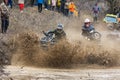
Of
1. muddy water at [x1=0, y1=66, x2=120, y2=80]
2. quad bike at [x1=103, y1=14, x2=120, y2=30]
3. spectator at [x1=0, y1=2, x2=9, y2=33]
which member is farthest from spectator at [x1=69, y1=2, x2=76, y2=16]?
muddy water at [x1=0, y1=66, x2=120, y2=80]

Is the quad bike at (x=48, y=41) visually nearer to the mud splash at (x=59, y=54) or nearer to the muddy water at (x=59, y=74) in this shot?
the mud splash at (x=59, y=54)

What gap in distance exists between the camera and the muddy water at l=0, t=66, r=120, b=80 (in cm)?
1515

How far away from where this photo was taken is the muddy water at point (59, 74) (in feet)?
49.7

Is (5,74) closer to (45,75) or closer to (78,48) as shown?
(45,75)

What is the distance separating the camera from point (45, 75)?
15.6 metres

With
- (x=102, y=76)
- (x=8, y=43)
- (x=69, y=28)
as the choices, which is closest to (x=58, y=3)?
(x=69, y=28)

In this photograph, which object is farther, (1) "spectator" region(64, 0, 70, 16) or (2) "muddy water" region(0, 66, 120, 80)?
(1) "spectator" region(64, 0, 70, 16)

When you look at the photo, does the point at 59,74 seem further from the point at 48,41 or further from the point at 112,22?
the point at 112,22

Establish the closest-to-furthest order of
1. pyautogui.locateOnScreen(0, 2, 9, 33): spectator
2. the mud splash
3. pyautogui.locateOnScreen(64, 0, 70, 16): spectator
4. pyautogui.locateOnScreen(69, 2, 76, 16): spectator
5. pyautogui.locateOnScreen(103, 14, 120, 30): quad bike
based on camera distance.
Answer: the mud splash < pyautogui.locateOnScreen(0, 2, 9, 33): spectator < pyautogui.locateOnScreen(64, 0, 70, 16): spectator < pyautogui.locateOnScreen(69, 2, 76, 16): spectator < pyautogui.locateOnScreen(103, 14, 120, 30): quad bike

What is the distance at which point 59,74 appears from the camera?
1593 cm

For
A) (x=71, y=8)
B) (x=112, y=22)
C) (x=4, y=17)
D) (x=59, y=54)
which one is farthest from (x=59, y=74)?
(x=112, y=22)

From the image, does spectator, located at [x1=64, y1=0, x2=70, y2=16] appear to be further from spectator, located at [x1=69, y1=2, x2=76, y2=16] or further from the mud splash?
the mud splash

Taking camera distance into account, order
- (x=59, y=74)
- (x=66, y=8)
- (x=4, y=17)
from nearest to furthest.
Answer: (x=59, y=74) → (x=4, y=17) → (x=66, y=8)

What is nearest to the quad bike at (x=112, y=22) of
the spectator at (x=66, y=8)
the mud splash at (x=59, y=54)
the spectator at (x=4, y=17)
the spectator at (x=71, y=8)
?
the spectator at (x=71, y=8)
